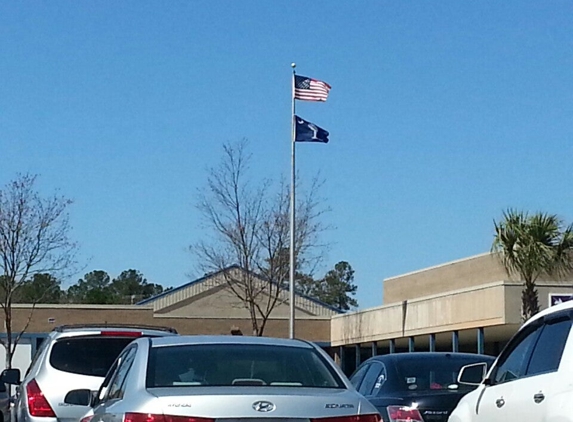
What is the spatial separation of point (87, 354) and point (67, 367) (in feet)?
0.94

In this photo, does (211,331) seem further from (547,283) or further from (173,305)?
(547,283)

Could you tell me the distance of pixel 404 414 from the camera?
11922 millimetres

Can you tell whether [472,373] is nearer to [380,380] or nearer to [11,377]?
[380,380]

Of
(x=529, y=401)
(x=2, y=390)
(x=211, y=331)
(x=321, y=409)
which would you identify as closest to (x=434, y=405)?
(x=529, y=401)

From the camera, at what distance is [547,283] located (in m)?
33.2

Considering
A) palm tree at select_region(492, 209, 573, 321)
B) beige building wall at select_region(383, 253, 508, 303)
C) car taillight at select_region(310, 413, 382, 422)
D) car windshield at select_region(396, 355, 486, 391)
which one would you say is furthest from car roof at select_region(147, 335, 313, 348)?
beige building wall at select_region(383, 253, 508, 303)

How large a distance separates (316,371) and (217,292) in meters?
46.4

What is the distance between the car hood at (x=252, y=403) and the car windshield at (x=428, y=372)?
5473 millimetres

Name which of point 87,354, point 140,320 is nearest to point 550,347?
point 87,354

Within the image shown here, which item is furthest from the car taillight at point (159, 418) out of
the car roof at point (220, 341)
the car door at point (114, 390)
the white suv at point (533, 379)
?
the white suv at point (533, 379)

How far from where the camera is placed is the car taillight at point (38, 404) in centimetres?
1170

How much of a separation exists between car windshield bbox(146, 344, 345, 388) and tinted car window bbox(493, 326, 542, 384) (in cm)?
168

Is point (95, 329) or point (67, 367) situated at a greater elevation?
point (95, 329)

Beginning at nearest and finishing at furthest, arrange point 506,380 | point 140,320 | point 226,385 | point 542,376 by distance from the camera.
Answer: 1. point 226,385
2. point 542,376
3. point 506,380
4. point 140,320
